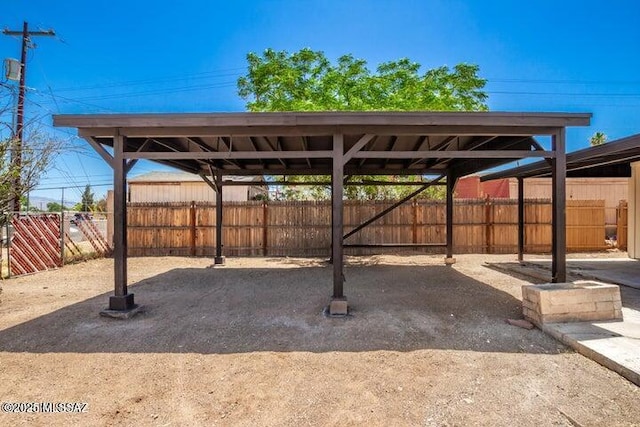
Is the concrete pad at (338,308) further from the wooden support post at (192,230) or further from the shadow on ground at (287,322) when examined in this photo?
the wooden support post at (192,230)

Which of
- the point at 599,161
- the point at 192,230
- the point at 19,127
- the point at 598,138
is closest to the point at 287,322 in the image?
the point at 192,230

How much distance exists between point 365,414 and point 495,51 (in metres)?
17.6

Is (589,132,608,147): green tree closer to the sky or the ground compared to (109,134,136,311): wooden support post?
closer to the sky

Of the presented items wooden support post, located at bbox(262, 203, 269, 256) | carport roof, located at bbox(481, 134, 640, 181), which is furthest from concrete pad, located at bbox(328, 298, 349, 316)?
wooden support post, located at bbox(262, 203, 269, 256)

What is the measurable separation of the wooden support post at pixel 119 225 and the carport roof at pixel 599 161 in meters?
7.61

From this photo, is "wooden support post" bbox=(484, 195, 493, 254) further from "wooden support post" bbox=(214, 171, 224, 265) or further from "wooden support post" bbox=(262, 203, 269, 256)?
"wooden support post" bbox=(214, 171, 224, 265)

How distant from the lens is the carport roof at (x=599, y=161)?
534 cm

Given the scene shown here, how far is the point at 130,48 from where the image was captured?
1599 centimetres

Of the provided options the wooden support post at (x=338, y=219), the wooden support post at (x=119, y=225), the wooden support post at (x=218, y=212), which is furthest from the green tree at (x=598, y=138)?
the wooden support post at (x=119, y=225)

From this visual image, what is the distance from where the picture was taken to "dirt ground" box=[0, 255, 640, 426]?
2.38 m

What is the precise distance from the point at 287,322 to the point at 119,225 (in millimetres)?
2799

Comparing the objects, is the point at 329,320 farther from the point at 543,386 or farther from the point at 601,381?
the point at 601,381

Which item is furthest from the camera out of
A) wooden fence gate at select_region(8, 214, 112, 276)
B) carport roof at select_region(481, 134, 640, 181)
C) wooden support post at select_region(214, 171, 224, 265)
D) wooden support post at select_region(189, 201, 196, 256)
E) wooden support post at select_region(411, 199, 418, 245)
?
wooden support post at select_region(411, 199, 418, 245)

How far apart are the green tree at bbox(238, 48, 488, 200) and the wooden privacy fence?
1.73 metres
